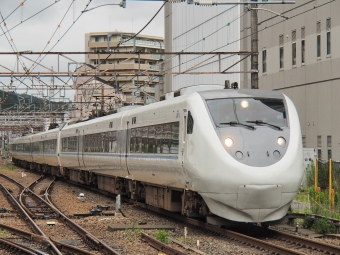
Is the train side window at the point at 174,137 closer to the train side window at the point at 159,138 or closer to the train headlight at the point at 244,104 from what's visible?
the train side window at the point at 159,138

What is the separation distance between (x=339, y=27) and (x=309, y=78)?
3.35m

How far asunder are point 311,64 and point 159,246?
1922 centimetres

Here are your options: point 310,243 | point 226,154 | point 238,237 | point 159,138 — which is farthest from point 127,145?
point 310,243

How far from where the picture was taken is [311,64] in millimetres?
29406

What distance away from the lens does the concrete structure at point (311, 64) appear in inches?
1078

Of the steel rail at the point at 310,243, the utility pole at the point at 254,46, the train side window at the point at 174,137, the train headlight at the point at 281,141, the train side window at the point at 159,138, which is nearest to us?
the steel rail at the point at 310,243

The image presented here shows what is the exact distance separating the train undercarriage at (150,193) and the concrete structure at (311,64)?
8927 millimetres

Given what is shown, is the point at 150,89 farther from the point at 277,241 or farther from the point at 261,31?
the point at 277,241

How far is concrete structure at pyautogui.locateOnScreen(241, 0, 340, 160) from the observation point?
27.4 m

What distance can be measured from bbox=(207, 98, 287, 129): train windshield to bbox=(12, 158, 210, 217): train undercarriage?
1.69 m

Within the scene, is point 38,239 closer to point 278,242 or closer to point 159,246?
point 159,246

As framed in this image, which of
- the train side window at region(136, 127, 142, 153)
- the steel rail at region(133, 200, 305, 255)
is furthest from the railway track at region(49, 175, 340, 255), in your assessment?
the train side window at region(136, 127, 142, 153)

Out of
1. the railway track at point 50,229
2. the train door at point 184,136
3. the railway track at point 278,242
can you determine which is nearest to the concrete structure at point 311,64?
the railway track at point 50,229

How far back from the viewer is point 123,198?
22766mm
